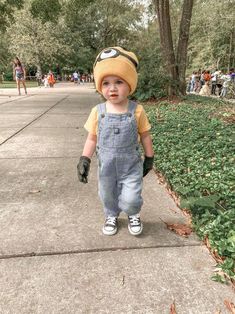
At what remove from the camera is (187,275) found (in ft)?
7.72

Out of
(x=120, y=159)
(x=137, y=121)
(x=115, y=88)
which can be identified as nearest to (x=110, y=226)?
(x=120, y=159)

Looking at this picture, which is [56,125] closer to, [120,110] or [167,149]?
[167,149]

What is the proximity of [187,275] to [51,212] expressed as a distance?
1438mm

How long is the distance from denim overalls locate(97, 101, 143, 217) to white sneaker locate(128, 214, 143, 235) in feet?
0.19

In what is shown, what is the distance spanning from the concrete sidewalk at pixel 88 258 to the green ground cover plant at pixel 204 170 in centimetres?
15

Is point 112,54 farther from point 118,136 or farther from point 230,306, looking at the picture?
point 230,306

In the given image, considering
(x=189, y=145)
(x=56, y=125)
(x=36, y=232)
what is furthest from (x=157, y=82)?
(x=36, y=232)

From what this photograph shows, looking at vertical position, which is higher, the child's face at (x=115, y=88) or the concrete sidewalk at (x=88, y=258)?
the child's face at (x=115, y=88)

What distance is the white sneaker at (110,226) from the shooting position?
2893mm

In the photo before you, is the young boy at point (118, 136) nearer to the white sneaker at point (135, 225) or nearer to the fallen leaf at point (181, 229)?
the white sneaker at point (135, 225)

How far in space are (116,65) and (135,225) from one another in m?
1.24

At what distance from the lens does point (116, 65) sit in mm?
2559

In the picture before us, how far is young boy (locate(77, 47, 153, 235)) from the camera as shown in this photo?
261cm

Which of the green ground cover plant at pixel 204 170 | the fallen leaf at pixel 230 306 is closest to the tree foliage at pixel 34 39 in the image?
the green ground cover plant at pixel 204 170
